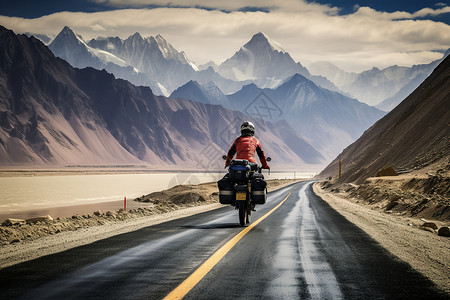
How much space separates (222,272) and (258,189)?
619cm

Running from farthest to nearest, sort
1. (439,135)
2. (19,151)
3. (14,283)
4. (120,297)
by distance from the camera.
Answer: (19,151) < (439,135) < (14,283) < (120,297)

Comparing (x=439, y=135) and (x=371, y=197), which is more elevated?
(x=439, y=135)

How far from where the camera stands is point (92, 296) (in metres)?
5.29

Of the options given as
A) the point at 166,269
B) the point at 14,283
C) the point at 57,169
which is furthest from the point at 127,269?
the point at 57,169

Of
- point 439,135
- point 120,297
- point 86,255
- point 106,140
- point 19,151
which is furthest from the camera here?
point 106,140

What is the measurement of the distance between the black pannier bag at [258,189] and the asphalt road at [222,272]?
2393 millimetres

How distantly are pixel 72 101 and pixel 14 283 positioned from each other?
203 metres

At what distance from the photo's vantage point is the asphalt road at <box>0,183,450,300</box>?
18.2 feet

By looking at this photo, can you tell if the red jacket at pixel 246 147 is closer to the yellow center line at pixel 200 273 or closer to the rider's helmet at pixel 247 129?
the rider's helmet at pixel 247 129

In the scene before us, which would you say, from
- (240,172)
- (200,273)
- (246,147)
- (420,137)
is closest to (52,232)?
(240,172)

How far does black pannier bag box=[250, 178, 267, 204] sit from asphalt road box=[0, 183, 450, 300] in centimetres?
239

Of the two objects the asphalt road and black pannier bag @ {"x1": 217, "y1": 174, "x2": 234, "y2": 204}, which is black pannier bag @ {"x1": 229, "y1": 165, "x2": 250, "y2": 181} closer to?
black pannier bag @ {"x1": 217, "y1": 174, "x2": 234, "y2": 204}

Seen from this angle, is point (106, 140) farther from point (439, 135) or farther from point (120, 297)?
point (120, 297)

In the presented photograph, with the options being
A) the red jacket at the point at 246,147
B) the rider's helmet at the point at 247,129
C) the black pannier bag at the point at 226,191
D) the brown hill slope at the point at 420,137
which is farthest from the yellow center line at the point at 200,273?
the brown hill slope at the point at 420,137
